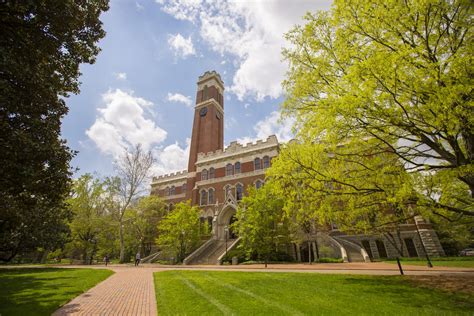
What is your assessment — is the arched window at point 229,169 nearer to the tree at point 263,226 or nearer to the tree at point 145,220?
the tree at point 263,226

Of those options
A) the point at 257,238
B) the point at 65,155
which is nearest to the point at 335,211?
the point at 65,155

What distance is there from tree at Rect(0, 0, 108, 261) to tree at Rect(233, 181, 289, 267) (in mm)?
15094

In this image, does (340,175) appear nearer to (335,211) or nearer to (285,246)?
(335,211)

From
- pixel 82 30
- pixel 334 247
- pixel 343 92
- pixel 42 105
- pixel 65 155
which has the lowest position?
pixel 334 247

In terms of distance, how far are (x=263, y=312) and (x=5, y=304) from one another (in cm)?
817

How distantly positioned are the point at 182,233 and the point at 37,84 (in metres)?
21.2

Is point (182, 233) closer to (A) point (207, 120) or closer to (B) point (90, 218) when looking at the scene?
(B) point (90, 218)

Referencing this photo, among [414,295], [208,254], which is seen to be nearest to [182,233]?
[208,254]

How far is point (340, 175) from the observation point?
732cm

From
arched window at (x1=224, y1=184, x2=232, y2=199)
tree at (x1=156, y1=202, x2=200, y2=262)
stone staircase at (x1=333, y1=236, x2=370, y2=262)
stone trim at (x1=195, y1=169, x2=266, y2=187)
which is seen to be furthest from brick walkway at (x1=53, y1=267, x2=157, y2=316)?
stone trim at (x1=195, y1=169, x2=266, y2=187)

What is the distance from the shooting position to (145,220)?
3369 centimetres

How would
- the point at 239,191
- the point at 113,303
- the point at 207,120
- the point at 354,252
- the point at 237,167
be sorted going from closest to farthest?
the point at 113,303
the point at 354,252
the point at 239,191
the point at 237,167
the point at 207,120

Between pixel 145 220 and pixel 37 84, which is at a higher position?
pixel 145 220

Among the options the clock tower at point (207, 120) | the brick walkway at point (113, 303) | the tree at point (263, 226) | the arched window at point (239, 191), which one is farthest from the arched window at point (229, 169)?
the brick walkway at point (113, 303)
